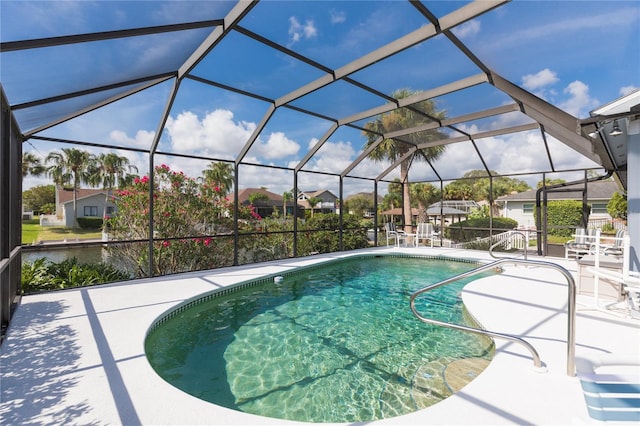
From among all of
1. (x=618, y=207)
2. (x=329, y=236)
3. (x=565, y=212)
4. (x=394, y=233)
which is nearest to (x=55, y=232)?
(x=329, y=236)

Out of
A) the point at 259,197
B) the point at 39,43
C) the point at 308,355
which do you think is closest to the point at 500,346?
the point at 308,355

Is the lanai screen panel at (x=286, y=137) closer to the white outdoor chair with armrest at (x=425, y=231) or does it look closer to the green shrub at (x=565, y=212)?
the white outdoor chair with armrest at (x=425, y=231)

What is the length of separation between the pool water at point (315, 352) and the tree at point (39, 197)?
38791 millimetres

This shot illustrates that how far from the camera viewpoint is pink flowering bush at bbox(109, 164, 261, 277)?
299 inches

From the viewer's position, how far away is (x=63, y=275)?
242 inches

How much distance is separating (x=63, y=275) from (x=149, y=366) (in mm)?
4715

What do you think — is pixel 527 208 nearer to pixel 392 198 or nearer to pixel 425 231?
pixel 392 198

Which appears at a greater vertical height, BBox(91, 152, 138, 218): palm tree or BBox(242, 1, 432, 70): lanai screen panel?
BBox(91, 152, 138, 218): palm tree

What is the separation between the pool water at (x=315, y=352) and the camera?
9.58 ft

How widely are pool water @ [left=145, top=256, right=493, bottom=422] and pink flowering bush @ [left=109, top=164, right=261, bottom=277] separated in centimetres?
251

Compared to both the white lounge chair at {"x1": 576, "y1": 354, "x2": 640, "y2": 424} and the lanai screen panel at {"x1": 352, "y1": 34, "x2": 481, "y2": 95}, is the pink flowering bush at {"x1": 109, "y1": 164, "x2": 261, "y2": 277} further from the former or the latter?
the white lounge chair at {"x1": 576, "y1": 354, "x2": 640, "y2": 424}

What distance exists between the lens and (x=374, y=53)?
4.88m

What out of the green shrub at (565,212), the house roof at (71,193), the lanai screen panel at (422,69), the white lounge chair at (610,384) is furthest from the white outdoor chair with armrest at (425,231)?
the house roof at (71,193)

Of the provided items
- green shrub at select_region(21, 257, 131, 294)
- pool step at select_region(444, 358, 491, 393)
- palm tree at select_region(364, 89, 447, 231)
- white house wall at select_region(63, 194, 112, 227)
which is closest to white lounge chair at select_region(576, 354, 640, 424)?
pool step at select_region(444, 358, 491, 393)
